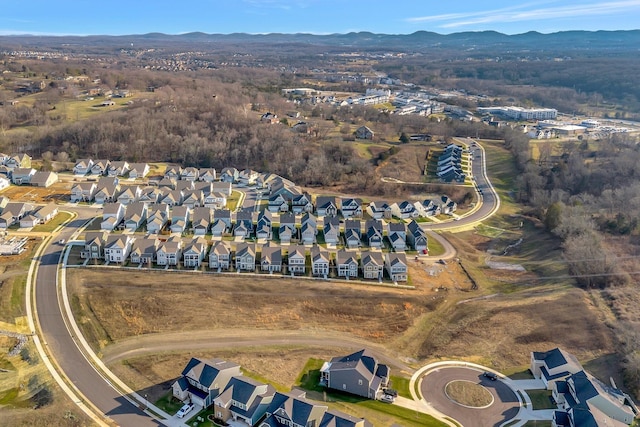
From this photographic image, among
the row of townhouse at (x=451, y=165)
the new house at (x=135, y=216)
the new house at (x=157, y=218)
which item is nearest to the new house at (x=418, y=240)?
the row of townhouse at (x=451, y=165)

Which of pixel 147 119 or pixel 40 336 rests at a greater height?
pixel 147 119

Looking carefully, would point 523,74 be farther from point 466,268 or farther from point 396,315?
point 396,315

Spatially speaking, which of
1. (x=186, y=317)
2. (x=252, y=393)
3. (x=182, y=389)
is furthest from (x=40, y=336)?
(x=252, y=393)

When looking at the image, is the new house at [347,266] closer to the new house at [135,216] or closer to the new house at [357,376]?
the new house at [357,376]

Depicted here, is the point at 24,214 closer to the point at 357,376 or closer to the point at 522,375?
the point at 357,376

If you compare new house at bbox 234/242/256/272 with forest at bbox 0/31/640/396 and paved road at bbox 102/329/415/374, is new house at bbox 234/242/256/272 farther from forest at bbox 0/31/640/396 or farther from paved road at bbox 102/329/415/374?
forest at bbox 0/31/640/396

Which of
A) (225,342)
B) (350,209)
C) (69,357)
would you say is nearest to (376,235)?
(350,209)
